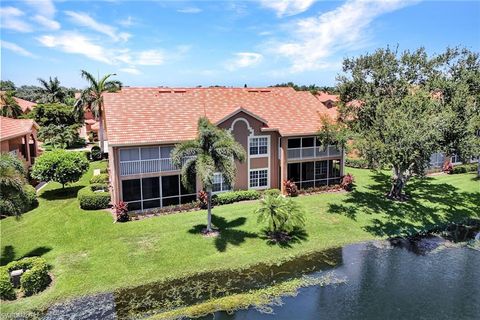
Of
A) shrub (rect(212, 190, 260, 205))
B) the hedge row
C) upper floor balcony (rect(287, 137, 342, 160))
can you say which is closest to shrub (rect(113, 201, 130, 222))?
shrub (rect(212, 190, 260, 205))

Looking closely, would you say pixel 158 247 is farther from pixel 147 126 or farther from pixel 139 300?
pixel 147 126

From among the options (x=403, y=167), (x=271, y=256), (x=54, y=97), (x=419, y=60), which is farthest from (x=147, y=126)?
(x=54, y=97)

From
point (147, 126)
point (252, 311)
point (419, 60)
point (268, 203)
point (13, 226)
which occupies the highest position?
point (419, 60)

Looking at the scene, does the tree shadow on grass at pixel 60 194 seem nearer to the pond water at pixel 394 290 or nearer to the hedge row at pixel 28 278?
the hedge row at pixel 28 278

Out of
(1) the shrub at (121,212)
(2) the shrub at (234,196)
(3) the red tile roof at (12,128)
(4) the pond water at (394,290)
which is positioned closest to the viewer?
(4) the pond water at (394,290)

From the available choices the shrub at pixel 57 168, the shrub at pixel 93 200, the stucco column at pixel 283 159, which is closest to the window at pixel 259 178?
the stucco column at pixel 283 159

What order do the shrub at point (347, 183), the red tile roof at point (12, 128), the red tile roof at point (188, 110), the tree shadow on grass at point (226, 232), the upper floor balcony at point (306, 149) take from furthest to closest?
the shrub at point (347, 183) → the upper floor balcony at point (306, 149) → the red tile roof at point (12, 128) → the red tile roof at point (188, 110) → the tree shadow on grass at point (226, 232)

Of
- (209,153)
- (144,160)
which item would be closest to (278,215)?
(209,153)
